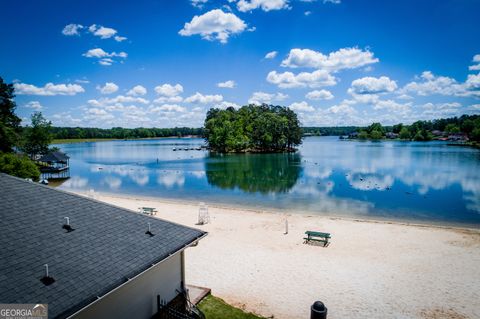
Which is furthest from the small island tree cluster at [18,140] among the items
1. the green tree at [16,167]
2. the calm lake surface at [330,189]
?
the calm lake surface at [330,189]

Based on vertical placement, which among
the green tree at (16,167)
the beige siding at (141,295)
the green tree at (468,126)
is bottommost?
the beige siding at (141,295)

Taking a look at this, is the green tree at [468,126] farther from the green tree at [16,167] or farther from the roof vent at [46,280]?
the roof vent at [46,280]

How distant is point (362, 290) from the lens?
1278 cm

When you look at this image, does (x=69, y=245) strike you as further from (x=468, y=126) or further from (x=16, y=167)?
(x=468, y=126)

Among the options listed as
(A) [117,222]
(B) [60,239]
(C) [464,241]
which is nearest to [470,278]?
(C) [464,241]

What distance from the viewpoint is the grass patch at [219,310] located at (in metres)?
10.5

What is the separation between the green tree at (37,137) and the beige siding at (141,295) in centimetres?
7127

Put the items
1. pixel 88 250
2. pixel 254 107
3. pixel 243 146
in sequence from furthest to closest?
pixel 254 107 → pixel 243 146 → pixel 88 250

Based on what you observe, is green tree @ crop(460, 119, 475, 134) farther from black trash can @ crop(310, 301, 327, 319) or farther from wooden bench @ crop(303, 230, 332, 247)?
black trash can @ crop(310, 301, 327, 319)

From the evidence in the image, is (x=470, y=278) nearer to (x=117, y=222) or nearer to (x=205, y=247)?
(x=205, y=247)

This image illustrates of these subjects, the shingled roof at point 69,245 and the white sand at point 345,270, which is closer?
the shingled roof at point 69,245

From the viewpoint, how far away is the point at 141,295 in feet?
27.7

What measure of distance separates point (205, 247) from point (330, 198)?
2225cm

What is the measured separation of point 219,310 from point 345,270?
22.5 ft
